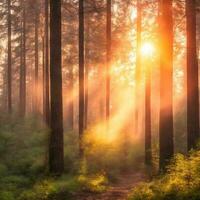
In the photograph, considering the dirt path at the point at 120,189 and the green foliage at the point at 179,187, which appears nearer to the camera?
the green foliage at the point at 179,187

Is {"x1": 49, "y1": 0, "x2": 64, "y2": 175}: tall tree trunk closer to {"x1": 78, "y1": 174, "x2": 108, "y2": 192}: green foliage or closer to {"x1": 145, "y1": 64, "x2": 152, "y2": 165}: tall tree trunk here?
{"x1": 78, "y1": 174, "x2": 108, "y2": 192}: green foliage

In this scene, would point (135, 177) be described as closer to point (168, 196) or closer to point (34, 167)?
point (34, 167)

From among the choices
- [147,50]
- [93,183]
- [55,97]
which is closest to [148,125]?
[55,97]

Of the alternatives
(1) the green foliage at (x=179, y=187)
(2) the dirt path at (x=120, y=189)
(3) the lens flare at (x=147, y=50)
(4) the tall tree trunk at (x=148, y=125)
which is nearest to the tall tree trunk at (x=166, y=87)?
(2) the dirt path at (x=120, y=189)

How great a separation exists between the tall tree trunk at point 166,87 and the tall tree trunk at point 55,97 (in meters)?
3.83

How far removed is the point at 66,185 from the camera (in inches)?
495

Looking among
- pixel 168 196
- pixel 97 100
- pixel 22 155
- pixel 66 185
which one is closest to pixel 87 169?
pixel 66 185

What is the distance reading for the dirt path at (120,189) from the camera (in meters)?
11.8

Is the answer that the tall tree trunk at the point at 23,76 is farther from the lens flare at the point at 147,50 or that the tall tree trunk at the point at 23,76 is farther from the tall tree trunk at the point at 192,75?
the tall tree trunk at the point at 192,75

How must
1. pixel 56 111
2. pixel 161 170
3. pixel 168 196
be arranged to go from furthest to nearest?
pixel 56 111, pixel 161 170, pixel 168 196

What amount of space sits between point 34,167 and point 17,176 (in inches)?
50.9


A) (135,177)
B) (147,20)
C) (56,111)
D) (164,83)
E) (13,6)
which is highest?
(13,6)

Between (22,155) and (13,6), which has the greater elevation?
(13,6)

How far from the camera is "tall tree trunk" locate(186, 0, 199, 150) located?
15367mm
